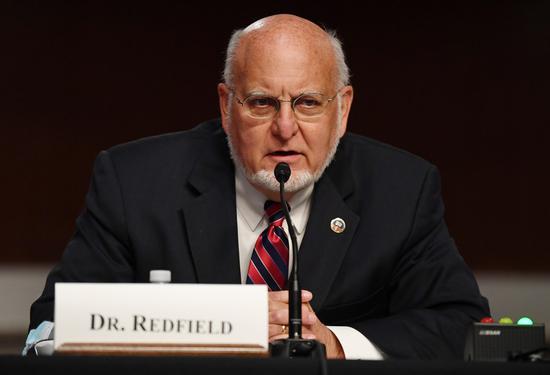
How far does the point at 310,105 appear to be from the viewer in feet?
9.32

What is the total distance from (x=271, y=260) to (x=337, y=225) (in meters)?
0.20

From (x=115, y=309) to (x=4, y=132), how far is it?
2796 millimetres

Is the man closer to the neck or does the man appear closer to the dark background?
the neck

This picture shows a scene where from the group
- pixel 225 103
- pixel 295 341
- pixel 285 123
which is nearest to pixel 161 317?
pixel 295 341

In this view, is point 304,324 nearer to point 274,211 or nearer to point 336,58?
point 274,211

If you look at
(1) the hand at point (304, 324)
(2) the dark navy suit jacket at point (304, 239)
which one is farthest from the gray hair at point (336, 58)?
(1) the hand at point (304, 324)

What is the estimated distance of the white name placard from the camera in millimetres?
1749

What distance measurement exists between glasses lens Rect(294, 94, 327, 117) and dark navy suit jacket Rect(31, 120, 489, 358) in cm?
23

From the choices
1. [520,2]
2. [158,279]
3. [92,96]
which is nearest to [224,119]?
[158,279]

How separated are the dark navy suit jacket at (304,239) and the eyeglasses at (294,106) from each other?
0.77 ft

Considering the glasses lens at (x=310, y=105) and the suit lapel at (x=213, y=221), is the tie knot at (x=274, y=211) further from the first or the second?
the glasses lens at (x=310, y=105)

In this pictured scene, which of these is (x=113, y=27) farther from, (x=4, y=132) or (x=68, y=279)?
(x=68, y=279)

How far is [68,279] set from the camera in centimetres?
284

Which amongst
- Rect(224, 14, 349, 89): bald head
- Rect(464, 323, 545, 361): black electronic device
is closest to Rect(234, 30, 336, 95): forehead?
Rect(224, 14, 349, 89): bald head
